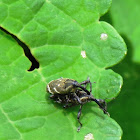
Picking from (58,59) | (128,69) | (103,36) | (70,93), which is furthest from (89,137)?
(128,69)

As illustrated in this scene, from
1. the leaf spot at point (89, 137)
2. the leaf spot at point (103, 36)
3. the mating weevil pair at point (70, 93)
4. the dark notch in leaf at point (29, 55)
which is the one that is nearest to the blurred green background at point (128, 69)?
the leaf spot at point (103, 36)

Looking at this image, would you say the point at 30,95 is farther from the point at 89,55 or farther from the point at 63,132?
the point at 89,55

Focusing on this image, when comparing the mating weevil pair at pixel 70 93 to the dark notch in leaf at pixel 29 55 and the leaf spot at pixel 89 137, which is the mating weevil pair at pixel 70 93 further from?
the dark notch in leaf at pixel 29 55

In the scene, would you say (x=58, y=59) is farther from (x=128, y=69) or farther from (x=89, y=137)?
(x=128, y=69)

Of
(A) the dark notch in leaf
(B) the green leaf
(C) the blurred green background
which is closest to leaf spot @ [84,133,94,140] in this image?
(B) the green leaf

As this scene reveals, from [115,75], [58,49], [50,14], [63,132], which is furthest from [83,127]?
[50,14]

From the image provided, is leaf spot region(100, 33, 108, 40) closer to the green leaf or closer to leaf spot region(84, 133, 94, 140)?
the green leaf

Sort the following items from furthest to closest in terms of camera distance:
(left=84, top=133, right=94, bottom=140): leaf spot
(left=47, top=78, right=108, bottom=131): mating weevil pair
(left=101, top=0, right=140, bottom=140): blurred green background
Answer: (left=101, top=0, right=140, bottom=140): blurred green background → (left=47, top=78, right=108, bottom=131): mating weevil pair → (left=84, top=133, right=94, bottom=140): leaf spot
